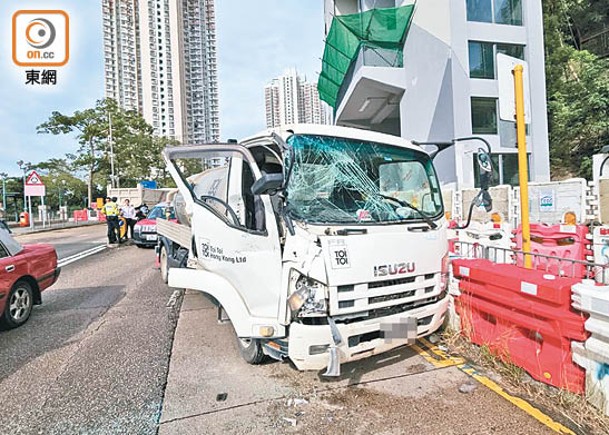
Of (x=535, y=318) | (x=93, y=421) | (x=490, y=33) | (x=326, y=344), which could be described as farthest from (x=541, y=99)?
(x=93, y=421)

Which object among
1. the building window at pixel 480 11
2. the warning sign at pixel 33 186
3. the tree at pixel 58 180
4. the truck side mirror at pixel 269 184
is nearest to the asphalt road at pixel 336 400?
the truck side mirror at pixel 269 184

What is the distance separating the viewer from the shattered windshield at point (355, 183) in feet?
10.4

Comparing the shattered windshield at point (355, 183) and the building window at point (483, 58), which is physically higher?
the building window at point (483, 58)

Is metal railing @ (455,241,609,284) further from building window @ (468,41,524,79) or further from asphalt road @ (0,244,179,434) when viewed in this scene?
building window @ (468,41,524,79)

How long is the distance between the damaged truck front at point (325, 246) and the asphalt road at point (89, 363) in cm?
94

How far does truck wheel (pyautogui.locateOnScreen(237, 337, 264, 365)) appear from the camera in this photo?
359cm

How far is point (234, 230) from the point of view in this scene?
3.69 m

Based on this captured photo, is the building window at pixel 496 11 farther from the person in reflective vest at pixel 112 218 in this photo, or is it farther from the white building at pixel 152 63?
the white building at pixel 152 63

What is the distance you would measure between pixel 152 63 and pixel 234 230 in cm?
6854

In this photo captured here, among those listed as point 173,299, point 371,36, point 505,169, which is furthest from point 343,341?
point 371,36

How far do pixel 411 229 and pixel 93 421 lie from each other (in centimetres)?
303

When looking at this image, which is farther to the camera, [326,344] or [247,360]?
[247,360]

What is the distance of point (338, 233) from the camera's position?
2.97 metres

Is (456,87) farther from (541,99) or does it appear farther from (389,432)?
(389,432)
